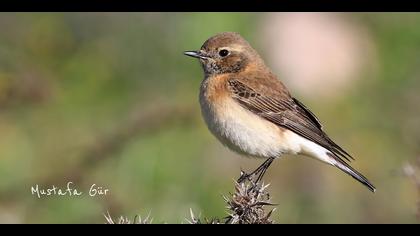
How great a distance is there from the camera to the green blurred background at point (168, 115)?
9.01 m

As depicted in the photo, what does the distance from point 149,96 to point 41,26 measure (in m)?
1.75

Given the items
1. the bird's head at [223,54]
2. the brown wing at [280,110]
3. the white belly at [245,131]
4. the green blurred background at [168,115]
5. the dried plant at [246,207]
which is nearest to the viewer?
the dried plant at [246,207]

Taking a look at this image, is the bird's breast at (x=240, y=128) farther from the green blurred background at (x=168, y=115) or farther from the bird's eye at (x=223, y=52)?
the green blurred background at (x=168, y=115)

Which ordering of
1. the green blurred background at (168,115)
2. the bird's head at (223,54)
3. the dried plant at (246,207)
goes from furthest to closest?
the green blurred background at (168,115) < the bird's head at (223,54) < the dried plant at (246,207)

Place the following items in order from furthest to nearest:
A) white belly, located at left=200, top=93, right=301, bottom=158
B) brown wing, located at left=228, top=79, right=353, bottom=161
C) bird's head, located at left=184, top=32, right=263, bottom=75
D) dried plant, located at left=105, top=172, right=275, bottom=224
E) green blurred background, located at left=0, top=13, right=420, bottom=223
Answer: green blurred background, located at left=0, top=13, right=420, bottom=223 → bird's head, located at left=184, top=32, right=263, bottom=75 → brown wing, located at left=228, top=79, right=353, bottom=161 → white belly, located at left=200, top=93, right=301, bottom=158 → dried plant, located at left=105, top=172, right=275, bottom=224

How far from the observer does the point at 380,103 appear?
11.5m

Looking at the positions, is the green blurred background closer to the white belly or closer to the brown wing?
the white belly

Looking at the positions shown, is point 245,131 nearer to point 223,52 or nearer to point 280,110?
point 280,110

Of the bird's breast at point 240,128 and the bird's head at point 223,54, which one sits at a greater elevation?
the bird's head at point 223,54

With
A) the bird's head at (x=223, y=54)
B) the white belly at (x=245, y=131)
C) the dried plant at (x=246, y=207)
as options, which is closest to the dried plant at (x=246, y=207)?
the dried plant at (x=246, y=207)

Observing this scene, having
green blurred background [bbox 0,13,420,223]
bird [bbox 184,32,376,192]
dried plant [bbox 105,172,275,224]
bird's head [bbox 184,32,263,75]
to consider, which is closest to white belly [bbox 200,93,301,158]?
bird [bbox 184,32,376,192]

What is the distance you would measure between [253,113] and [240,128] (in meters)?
0.32

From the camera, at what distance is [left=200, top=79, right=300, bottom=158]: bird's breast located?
25.4 ft
